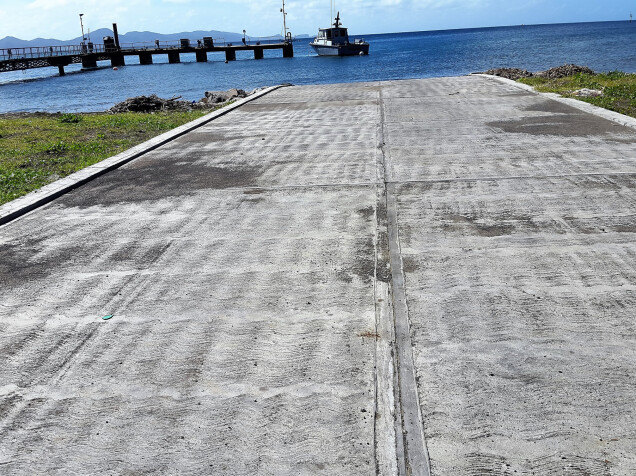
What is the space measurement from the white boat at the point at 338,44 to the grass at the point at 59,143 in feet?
234

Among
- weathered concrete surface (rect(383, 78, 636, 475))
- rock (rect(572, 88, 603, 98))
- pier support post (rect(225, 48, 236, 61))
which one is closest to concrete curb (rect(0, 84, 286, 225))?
weathered concrete surface (rect(383, 78, 636, 475))

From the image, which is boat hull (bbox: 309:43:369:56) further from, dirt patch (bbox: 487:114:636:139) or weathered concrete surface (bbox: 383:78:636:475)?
weathered concrete surface (bbox: 383:78:636:475)

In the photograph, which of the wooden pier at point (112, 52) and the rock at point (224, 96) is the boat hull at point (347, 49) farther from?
the rock at point (224, 96)

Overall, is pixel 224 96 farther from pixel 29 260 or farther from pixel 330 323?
pixel 330 323

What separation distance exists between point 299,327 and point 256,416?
106 cm

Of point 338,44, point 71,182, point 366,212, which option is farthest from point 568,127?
point 338,44

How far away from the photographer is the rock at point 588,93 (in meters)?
15.9

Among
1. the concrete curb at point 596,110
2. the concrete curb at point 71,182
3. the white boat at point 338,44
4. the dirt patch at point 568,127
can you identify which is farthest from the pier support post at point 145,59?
the dirt patch at point 568,127

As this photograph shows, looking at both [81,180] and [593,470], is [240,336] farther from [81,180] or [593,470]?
[81,180]

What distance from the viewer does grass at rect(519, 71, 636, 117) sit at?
45.9ft

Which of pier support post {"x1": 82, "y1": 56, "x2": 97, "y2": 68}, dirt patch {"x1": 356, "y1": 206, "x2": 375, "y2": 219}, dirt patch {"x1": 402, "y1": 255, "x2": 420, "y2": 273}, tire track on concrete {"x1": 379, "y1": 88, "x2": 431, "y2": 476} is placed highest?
pier support post {"x1": 82, "y1": 56, "x2": 97, "y2": 68}

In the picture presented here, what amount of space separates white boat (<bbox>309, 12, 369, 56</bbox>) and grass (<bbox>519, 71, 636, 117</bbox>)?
67016 millimetres

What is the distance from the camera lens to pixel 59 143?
1291 cm

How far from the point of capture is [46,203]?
→ 8219 millimetres
